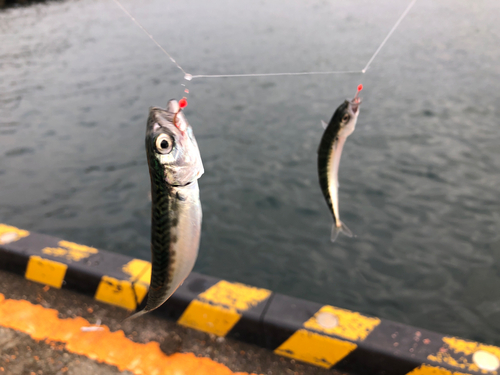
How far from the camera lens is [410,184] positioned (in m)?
6.70

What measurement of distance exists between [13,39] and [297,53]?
1432 cm

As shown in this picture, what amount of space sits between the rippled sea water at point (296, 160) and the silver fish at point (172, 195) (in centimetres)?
319

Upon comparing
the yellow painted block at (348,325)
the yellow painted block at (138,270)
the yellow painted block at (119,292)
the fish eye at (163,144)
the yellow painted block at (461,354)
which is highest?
the fish eye at (163,144)

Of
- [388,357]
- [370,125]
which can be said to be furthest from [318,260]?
[370,125]

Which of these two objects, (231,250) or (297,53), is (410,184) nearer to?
(231,250)

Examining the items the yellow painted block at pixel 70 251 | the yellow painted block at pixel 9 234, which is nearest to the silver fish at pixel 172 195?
the yellow painted block at pixel 70 251

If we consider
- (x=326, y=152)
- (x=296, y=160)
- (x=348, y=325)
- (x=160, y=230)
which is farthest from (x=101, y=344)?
(x=296, y=160)

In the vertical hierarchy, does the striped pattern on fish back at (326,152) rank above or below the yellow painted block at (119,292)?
above

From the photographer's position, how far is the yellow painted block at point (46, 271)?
13.0 ft

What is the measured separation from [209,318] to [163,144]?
7.70 ft

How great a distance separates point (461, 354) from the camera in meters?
2.99

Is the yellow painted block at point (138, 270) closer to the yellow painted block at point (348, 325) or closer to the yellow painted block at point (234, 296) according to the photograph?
the yellow painted block at point (234, 296)

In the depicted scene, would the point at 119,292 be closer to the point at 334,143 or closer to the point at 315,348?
the point at 315,348

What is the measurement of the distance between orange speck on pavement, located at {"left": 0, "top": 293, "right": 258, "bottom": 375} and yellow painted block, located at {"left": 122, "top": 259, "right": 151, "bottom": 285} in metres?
0.56
